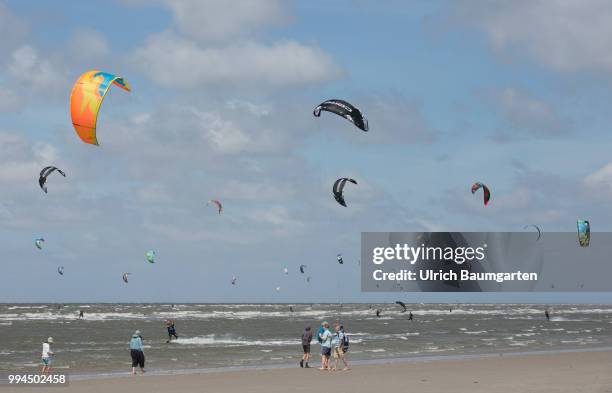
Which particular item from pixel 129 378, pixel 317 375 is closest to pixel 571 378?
pixel 317 375

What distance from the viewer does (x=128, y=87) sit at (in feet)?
71.1

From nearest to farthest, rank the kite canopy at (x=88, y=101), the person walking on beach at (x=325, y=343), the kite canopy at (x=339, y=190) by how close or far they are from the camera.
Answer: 1. the kite canopy at (x=88, y=101)
2. the person walking on beach at (x=325, y=343)
3. the kite canopy at (x=339, y=190)

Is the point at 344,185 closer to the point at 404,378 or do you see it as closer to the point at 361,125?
the point at 361,125

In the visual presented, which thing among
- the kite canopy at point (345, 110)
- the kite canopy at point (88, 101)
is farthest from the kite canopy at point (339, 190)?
the kite canopy at point (88, 101)

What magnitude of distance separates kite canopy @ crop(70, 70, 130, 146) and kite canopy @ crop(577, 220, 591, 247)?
95.4 feet

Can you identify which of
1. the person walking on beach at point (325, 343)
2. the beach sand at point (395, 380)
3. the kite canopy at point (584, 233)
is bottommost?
the beach sand at point (395, 380)

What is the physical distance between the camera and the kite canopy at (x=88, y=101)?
21.0 meters

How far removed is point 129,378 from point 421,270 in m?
Result: 19.2

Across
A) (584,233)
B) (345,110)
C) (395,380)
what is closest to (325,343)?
(395,380)

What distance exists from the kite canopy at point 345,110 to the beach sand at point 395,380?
7330 millimetres

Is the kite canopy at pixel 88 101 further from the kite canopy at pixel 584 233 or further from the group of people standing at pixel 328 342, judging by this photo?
the kite canopy at pixel 584 233

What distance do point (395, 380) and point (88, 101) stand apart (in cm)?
1073

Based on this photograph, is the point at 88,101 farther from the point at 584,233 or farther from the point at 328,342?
the point at 584,233

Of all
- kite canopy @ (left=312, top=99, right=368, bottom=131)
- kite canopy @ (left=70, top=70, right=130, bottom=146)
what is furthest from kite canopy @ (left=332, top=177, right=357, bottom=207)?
kite canopy @ (left=70, top=70, right=130, bottom=146)
